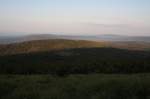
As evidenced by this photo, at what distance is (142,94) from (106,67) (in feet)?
60.2

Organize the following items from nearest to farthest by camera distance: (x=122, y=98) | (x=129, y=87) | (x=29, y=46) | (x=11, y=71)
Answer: (x=122, y=98), (x=129, y=87), (x=11, y=71), (x=29, y=46)

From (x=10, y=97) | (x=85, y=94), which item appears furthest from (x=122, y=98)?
(x=10, y=97)

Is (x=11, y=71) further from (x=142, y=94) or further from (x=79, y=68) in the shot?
(x=142, y=94)

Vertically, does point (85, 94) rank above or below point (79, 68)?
above

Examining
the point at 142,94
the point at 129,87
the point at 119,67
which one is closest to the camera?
the point at 142,94

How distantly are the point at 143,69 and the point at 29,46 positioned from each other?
5725 centimetres

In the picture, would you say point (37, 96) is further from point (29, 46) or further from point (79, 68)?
point (29, 46)

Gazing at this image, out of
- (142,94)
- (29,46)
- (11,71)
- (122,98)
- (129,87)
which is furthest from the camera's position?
(29,46)

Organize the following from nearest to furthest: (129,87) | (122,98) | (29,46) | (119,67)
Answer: (122,98) → (129,87) → (119,67) → (29,46)

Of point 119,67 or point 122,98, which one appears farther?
point 119,67

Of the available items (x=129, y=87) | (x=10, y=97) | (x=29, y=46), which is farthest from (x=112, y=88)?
(x=29, y=46)

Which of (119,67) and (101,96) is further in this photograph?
(119,67)

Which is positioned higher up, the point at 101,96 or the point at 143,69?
the point at 101,96

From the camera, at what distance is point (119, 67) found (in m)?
28.4
